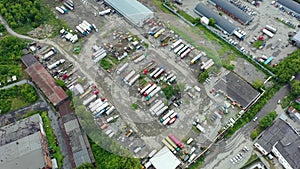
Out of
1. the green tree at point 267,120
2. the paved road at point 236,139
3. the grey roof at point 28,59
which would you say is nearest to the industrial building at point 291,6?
the paved road at point 236,139

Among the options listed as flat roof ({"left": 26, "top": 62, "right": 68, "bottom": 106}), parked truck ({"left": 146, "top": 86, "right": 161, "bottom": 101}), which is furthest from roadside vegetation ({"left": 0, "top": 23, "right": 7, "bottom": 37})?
parked truck ({"left": 146, "top": 86, "right": 161, "bottom": 101})

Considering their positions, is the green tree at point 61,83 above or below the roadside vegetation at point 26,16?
below

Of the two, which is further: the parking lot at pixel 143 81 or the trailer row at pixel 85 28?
the trailer row at pixel 85 28

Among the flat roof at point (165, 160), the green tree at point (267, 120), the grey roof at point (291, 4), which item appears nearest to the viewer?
the flat roof at point (165, 160)

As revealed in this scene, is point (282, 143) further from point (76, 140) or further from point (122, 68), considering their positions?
point (76, 140)

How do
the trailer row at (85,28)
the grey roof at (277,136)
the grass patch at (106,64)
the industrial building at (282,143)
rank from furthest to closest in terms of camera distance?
1. the trailer row at (85,28)
2. the grass patch at (106,64)
3. the grey roof at (277,136)
4. the industrial building at (282,143)

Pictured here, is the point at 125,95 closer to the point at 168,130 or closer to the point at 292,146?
Result: the point at 168,130

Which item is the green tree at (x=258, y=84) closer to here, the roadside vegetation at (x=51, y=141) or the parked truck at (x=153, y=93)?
the parked truck at (x=153, y=93)
